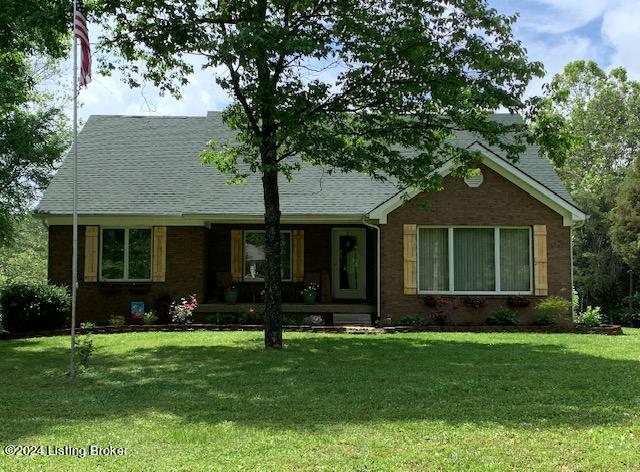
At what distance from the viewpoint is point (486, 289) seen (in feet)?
56.1

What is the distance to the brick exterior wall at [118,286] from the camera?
1773 centimetres

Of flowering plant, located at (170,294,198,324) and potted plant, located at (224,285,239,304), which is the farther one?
potted plant, located at (224,285,239,304)

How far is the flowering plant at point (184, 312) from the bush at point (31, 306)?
271cm

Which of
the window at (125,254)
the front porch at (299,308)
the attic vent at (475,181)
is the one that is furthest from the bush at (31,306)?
the attic vent at (475,181)

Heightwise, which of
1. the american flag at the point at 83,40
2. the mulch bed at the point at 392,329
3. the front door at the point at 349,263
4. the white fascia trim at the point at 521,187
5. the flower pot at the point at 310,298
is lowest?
the mulch bed at the point at 392,329

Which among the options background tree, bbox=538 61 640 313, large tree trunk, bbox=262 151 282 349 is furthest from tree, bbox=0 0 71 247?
background tree, bbox=538 61 640 313

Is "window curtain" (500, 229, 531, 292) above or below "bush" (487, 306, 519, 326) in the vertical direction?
above

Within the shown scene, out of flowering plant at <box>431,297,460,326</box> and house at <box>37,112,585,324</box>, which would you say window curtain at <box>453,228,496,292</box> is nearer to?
house at <box>37,112,585,324</box>

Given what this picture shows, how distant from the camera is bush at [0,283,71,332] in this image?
15.5 metres

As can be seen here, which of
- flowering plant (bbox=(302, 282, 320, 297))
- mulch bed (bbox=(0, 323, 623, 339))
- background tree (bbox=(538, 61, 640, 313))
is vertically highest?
background tree (bbox=(538, 61, 640, 313))

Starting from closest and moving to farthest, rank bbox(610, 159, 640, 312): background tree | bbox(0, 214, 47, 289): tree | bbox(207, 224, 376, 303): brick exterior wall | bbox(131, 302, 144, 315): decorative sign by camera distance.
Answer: bbox(131, 302, 144, 315): decorative sign
bbox(207, 224, 376, 303): brick exterior wall
bbox(610, 159, 640, 312): background tree
bbox(0, 214, 47, 289): tree

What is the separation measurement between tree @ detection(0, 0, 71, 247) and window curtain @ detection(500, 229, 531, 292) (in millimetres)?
12026

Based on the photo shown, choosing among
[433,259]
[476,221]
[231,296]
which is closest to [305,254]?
[231,296]

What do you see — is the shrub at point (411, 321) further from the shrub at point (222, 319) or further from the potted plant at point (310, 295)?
the shrub at point (222, 319)
